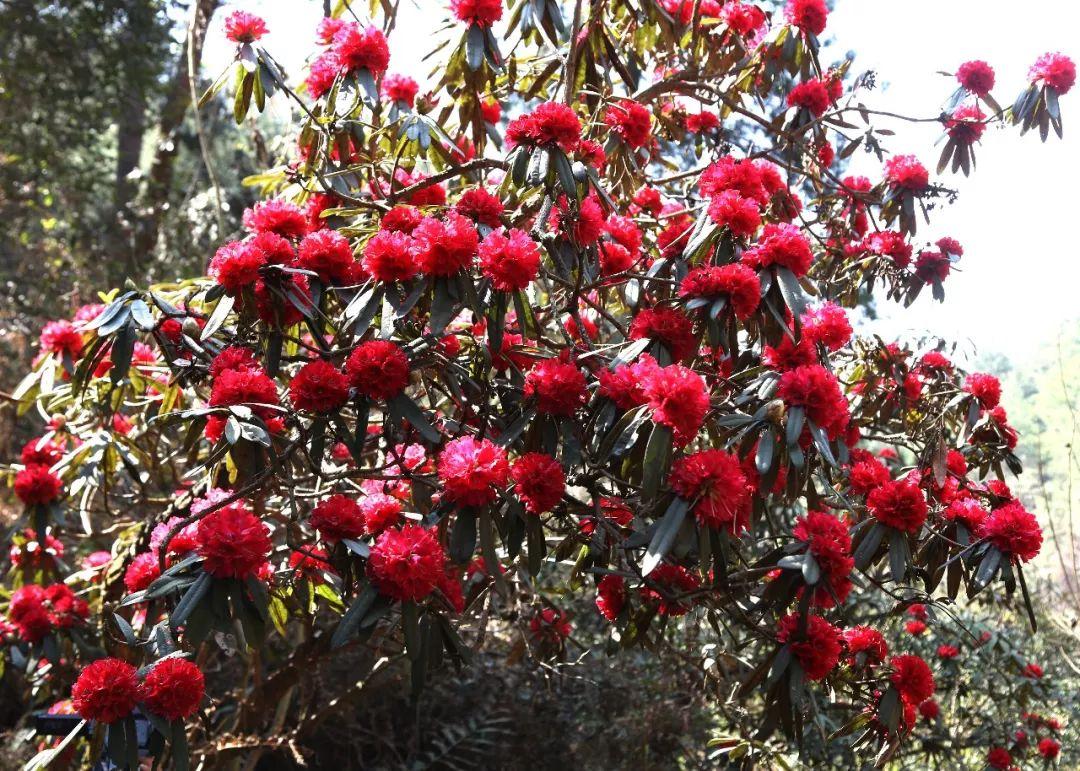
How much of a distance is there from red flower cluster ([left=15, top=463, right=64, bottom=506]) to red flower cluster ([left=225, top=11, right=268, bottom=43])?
4.26 feet

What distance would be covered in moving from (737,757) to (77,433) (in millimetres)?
2082

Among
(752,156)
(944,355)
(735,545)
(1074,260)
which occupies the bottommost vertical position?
(735,545)

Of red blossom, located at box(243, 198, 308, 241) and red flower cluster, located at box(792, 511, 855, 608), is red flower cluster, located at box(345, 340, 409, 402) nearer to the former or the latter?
red blossom, located at box(243, 198, 308, 241)

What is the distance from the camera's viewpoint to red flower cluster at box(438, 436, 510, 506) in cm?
147

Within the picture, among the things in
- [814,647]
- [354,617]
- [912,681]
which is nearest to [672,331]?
[814,647]

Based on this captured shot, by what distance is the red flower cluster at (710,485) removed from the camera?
56.7 inches

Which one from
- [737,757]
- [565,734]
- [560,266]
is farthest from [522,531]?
[565,734]

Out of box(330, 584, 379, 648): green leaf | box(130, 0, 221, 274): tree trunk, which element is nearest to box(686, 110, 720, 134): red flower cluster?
box(330, 584, 379, 648): green leaf

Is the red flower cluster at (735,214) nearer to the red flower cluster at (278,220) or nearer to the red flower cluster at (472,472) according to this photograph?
the red flower cluster at (472,472)

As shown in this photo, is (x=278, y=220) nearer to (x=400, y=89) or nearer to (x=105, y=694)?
(x=400, y=89)

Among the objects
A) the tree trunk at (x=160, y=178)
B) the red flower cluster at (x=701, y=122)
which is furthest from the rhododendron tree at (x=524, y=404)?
the tree trunk at (x=160, y=178)

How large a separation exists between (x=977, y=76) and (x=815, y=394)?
1767 millimetres

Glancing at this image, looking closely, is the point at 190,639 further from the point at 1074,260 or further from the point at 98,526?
the point at 1074,260

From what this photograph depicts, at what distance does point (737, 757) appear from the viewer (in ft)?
7.16
